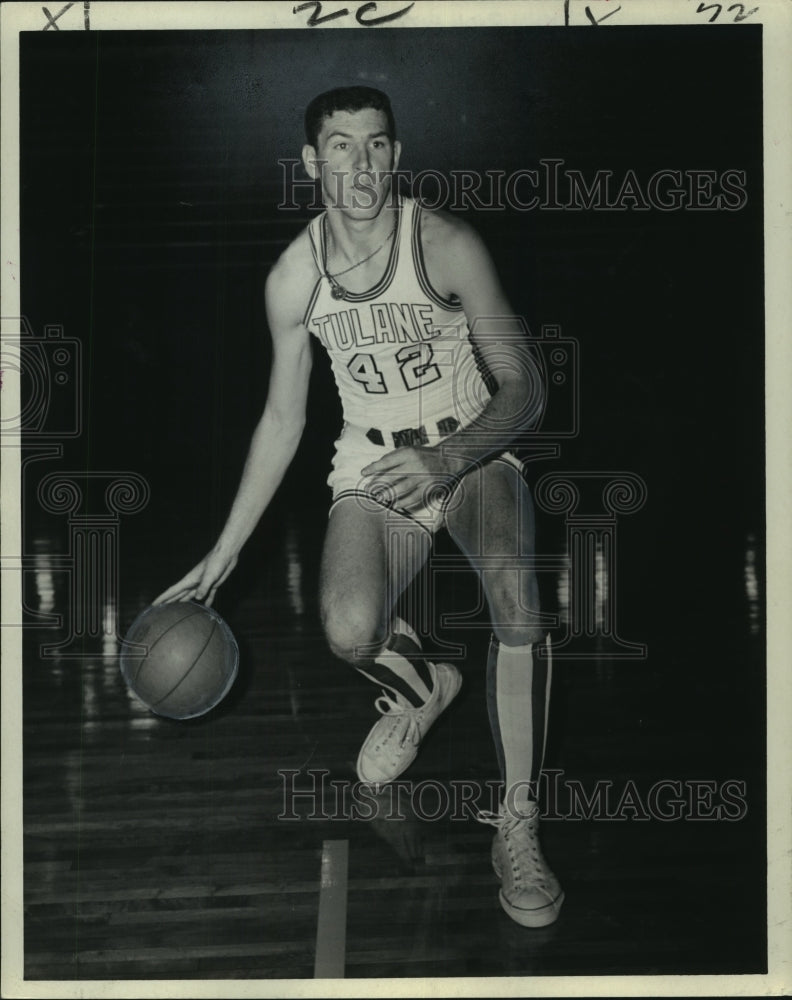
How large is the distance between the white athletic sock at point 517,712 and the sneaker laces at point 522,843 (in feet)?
0.10

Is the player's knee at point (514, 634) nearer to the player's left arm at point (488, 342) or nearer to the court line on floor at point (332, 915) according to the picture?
the player's left arm at point (488, 342)

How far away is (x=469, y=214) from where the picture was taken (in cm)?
347

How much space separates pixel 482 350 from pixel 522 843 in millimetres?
1358

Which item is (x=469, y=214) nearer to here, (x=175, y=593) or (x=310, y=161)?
(x=310, y=161)

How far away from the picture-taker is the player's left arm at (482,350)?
347 centimetres

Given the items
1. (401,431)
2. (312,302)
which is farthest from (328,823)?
(312,302)

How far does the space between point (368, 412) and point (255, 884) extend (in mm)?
1336

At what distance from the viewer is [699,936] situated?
339cm

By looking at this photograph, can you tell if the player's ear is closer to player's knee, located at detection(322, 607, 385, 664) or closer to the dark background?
the dark background

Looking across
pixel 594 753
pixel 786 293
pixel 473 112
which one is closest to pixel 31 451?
pixel 473 112

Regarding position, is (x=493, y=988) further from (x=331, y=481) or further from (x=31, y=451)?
(x=31, y=451)

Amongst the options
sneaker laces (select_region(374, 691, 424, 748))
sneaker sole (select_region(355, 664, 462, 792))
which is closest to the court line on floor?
sneaker sole (select_region(355, 664, 462, 792))

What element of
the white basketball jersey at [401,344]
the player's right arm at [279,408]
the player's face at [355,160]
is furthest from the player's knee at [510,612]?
the player's face at [355,160]

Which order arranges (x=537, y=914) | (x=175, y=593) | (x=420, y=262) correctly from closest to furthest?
(x=537, y=914), (x=420, y=262), (x=175, y=593)
